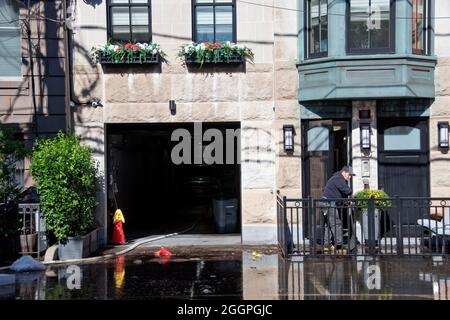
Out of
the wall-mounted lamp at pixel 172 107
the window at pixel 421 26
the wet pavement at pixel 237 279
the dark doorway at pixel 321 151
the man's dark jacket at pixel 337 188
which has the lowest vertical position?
the wet pavement at pixel 237 279

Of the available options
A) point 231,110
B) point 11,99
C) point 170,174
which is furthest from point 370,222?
point 170,174

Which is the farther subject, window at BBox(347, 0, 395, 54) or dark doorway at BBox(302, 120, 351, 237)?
dark doorway at BBox(302, 120, 351, 237)

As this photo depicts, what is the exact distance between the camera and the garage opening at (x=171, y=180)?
45.3ft

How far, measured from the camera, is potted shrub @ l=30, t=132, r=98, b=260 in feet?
37.1

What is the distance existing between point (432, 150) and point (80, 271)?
7.24 metres

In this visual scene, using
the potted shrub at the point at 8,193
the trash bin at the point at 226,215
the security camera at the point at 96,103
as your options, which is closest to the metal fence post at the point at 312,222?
the trash bin at the point at 226,215

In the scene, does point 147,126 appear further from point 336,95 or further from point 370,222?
point 370,222

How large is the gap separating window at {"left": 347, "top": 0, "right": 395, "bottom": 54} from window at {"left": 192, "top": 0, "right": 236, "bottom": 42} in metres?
2.42

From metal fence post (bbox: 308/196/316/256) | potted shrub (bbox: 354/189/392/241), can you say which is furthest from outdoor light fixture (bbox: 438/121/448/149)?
metal fence post (bbox: 308/196/316/256)

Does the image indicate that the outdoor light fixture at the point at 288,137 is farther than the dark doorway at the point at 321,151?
No

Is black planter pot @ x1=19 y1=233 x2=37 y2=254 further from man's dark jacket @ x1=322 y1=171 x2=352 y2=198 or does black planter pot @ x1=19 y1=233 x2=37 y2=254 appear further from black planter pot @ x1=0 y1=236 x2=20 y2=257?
man's dark jacket @ x1=322 y1=171 x2=352 y2=198

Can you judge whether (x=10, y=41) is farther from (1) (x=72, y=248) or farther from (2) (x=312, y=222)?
(2) (x=312, y=222)

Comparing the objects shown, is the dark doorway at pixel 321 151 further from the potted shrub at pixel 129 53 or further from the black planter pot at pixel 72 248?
the black planter pot at pixel 72 248

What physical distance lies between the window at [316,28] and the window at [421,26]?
1.78 metres
